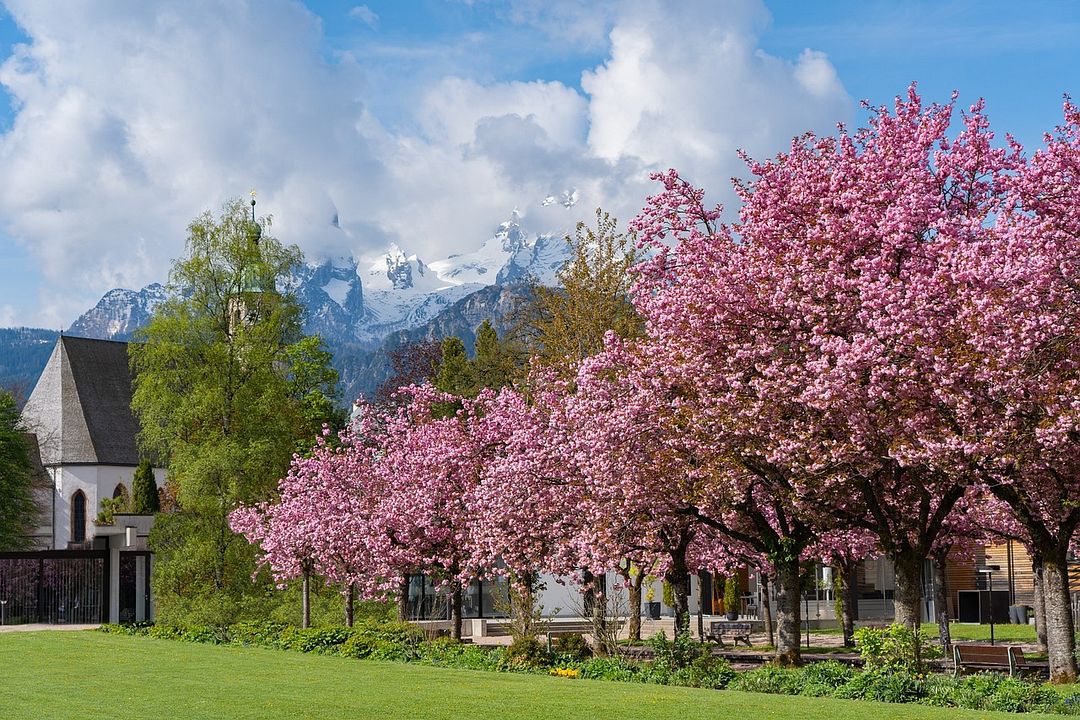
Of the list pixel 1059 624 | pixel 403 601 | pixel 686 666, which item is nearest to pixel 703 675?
pixel 686 666

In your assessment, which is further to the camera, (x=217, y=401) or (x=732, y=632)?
(x=217, y=401)

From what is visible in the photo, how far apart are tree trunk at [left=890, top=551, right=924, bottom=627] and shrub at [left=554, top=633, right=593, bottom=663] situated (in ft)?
19.7

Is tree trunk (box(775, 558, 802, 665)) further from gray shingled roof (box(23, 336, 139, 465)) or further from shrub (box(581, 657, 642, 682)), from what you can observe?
gray shingled roof (box(23, 336, 139, 465))

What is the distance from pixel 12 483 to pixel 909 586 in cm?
5379

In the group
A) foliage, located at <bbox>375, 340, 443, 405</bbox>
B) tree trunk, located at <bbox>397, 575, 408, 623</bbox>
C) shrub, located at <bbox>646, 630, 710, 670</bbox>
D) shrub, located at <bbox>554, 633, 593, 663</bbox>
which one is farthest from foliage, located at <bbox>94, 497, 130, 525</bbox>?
shrub, located at <bbox>646, 630, 710, 670</bbox>

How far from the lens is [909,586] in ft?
68.2

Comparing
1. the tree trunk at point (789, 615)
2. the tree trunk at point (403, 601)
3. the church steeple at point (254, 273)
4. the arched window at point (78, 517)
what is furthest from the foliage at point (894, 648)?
the arched window at point (78, 517)

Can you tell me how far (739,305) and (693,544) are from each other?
9.81 m

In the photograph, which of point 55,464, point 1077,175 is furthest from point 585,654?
point 55,464

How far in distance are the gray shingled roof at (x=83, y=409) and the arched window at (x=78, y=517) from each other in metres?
2.21

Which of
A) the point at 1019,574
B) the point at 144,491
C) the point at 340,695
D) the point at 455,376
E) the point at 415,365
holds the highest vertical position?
the point at 415,365

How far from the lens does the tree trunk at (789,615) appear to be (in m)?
22.2

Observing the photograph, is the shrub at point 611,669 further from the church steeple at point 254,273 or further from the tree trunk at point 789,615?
the church steeple at point 254,273

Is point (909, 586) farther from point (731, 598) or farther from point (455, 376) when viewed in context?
point (455, 376)
